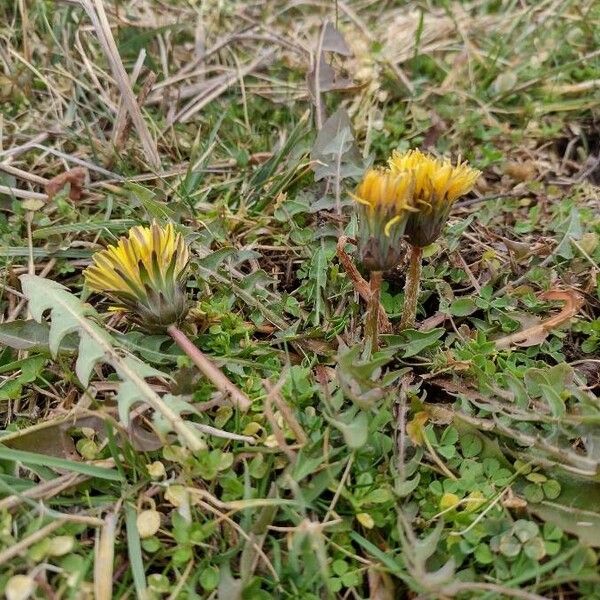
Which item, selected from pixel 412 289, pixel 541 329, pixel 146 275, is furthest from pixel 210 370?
pixel 541 329

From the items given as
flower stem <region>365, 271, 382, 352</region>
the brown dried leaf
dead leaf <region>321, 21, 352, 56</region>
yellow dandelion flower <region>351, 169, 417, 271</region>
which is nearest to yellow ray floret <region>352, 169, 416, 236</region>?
yellow dandelion flower <region>351, 169, 417, 271</region>

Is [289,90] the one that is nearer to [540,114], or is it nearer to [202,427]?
[540,114]

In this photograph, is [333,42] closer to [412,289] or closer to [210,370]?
[412,289]

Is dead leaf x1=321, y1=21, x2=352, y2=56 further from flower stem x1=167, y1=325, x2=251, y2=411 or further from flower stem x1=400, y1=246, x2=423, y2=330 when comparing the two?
flower stem x1=167, y1=325, x2=251, y2=411

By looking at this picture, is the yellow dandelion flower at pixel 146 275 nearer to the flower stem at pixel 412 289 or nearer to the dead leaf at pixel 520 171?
the flower stem at pixel 412 289

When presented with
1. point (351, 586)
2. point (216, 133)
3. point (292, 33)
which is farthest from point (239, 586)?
point (292, 33)

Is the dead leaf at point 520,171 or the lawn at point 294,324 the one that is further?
the dead leaf at point 520,171

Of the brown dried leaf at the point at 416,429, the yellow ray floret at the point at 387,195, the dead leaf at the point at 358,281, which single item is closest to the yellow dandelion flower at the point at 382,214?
the yellow ray floret at the point at 387,195

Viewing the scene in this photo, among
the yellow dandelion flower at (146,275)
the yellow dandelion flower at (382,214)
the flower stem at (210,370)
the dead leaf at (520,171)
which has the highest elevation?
the yellow dandelion flower at (382,214)
